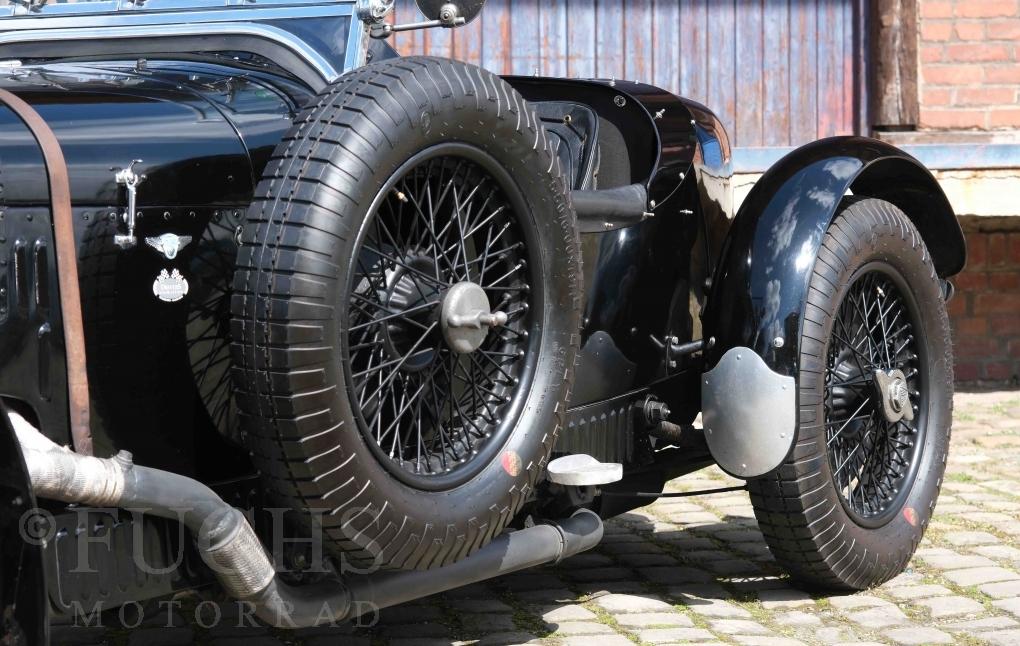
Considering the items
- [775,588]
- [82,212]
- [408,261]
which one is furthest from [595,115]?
[82,212]

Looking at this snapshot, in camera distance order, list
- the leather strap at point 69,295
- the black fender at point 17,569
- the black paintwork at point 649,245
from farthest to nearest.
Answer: the black paintwork at point 649,245 → the leather strap at point 69,295 → the black fender at point 17,569

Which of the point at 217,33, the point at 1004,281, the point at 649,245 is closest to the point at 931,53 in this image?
the point at 1004,281

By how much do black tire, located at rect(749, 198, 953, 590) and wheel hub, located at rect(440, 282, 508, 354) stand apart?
1.03 m

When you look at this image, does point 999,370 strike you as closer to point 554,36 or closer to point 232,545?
point 554,36

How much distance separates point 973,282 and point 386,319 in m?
5.36

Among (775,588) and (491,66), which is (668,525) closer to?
(775,588)

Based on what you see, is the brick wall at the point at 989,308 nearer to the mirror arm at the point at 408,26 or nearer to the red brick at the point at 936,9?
the red brick at the point at 936,9

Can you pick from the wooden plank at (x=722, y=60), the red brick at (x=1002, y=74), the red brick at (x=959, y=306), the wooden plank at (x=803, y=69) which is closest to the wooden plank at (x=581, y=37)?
the wooden plank at (x=722, y=60)

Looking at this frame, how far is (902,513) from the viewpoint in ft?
12.3

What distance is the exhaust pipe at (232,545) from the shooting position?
2.08 m

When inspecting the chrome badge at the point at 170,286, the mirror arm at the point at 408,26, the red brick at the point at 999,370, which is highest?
the mirror arm at the point at 408,26

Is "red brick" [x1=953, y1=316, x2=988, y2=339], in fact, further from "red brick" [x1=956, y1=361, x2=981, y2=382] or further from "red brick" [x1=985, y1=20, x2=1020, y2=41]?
"red brick" [x1=985, y1=20, x2=1020, y2=41]

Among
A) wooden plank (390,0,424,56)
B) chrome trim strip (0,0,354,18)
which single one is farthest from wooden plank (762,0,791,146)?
chrome trim strip (0,0,354,18)

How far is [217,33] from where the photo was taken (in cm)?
324
